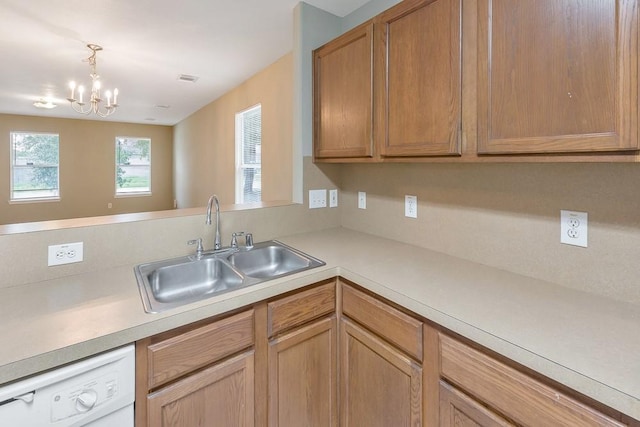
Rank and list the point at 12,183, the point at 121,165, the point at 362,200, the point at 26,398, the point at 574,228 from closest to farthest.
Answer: the point at 26,398
the point at 574,228
the point at 362,200
the point at 12,183
the point at 121,165

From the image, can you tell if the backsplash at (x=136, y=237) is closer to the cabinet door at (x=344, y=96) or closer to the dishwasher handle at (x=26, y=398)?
the cabinet door at (x=344, y=96)

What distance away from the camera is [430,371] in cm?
104

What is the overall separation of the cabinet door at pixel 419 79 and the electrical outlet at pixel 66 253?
54.0 inches

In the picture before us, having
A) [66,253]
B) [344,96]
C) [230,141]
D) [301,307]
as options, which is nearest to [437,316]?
[301,307]

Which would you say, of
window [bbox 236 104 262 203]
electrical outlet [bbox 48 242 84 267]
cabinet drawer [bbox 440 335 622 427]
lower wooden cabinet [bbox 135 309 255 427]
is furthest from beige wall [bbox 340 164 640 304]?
window [bbox 236 104 262 203]

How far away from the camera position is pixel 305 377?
4.34 feet

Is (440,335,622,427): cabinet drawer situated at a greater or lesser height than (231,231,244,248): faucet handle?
lesser

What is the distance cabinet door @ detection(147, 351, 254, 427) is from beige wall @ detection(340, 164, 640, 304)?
1.06 m

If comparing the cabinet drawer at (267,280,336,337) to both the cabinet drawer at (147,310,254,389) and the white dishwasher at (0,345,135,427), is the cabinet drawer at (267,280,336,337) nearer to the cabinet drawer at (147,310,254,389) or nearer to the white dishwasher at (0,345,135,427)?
the cabinet drawer at (147,310,254,389)

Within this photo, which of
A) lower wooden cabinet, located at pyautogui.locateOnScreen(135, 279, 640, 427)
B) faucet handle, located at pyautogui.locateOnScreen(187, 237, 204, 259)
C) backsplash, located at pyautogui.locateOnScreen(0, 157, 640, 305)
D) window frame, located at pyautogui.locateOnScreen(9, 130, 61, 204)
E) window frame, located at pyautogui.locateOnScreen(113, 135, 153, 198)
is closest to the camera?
lower wooden cabinet, located at pyautogui.locateOnScreen(135, 279, 640, 427)

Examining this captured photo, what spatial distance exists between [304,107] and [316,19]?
0.57 m

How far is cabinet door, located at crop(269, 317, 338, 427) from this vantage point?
1.24 m

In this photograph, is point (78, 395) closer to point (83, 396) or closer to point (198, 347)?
point (83, 396)

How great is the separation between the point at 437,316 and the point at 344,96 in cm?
122
